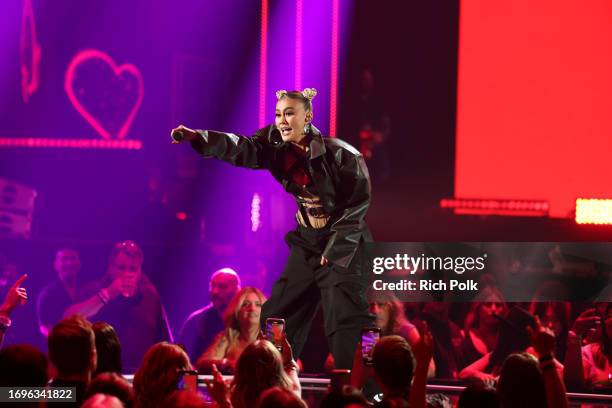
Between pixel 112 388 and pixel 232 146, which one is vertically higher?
pixel 232 146

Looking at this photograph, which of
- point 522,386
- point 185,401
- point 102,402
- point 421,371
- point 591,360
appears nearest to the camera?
point 185,401

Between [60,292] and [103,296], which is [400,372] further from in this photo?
[60,292]

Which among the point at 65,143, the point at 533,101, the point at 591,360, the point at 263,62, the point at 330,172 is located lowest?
the point at 591,360

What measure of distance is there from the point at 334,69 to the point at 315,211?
7.56 feet

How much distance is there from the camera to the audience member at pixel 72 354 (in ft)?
11.1

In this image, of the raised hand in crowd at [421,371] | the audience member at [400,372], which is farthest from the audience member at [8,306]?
the raised hand in crowd at [421,371]

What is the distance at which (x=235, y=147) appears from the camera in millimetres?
6031

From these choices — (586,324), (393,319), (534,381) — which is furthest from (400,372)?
(586,324)

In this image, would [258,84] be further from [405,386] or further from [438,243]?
[405,386]

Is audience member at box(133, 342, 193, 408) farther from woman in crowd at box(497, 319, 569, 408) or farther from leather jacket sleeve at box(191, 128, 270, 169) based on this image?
leather jacket sleeve at box(191, 128, 270, 169)

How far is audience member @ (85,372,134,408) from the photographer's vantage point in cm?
312

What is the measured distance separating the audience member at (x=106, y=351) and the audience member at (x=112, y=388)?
701 mm

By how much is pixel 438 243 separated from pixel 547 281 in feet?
3.21

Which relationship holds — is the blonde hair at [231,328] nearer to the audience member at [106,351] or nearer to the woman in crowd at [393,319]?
the woman in crowd at [393,319]
